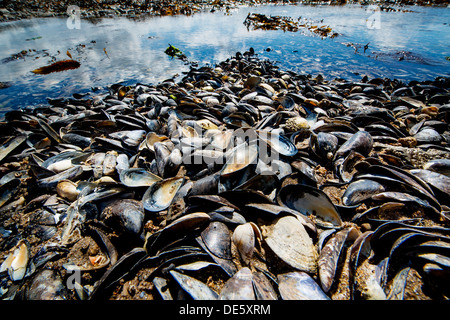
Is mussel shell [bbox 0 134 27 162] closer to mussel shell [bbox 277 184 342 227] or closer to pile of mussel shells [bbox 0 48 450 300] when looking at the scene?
pile of mussel shells [bbox 0 48 450 300]

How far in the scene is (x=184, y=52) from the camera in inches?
390

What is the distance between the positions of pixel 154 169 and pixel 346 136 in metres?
3.47

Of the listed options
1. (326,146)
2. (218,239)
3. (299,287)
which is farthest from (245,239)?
(326,146)

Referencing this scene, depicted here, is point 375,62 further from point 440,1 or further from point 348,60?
point 440,1

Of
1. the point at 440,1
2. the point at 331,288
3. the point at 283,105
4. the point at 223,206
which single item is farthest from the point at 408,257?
the point at 440,1

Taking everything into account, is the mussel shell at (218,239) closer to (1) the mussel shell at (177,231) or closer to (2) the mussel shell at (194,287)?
(1) the mussel shell at (177,231)

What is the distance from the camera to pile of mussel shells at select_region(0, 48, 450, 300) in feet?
5.41

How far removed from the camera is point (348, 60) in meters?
9.16

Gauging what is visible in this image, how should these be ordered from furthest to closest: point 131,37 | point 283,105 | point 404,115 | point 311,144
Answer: point 131,37
point 283,105
point 404,115
point 311,144

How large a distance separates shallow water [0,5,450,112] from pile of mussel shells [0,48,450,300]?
447 centimetres

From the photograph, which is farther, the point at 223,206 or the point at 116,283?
the point at 223,206

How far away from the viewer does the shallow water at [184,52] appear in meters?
7.21

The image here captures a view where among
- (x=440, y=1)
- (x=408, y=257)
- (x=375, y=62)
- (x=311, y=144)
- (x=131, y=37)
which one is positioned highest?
(x=440, y=1)

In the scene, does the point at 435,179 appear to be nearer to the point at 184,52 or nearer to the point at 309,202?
the point at 309,202
